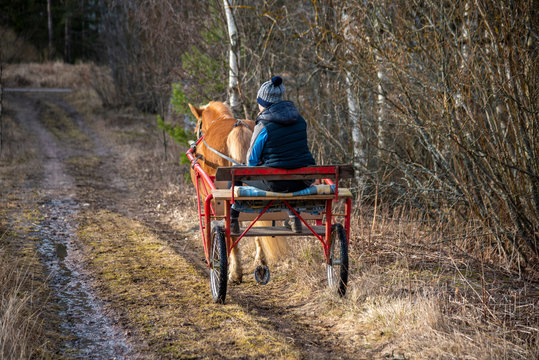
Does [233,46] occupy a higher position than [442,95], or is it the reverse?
[233,46]

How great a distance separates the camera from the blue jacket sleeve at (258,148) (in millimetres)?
4973

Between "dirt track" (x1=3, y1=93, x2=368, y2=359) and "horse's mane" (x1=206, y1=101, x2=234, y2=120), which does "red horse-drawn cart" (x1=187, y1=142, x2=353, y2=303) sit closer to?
"dirt track" (x1=3, y1=93, x2=368, y2=359)

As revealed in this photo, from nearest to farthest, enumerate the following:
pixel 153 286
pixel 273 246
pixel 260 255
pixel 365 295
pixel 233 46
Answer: pixel 365 295
pixel 153 286
pixel 273 246
pixel 260 255
pixel 233 46

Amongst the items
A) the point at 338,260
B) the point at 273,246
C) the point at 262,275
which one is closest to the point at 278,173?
the point at 338,260

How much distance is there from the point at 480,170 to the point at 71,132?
16.8 m

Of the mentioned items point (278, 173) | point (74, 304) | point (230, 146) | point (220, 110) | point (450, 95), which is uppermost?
point (450, 95)

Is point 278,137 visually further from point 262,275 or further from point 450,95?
point 450,95

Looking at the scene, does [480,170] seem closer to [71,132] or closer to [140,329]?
[140,329]

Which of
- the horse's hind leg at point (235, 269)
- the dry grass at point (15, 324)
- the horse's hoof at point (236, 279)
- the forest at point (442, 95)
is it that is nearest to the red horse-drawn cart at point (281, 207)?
the horse's hind leg at point (235, 269)

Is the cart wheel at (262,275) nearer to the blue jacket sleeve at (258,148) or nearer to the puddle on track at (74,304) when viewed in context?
the blue jacket sleeve at (258,148)

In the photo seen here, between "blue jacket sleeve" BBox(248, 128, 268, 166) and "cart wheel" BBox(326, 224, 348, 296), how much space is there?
970mm

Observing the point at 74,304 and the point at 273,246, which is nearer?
the point at 74,304

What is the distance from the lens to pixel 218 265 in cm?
500

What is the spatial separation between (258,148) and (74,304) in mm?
2368
